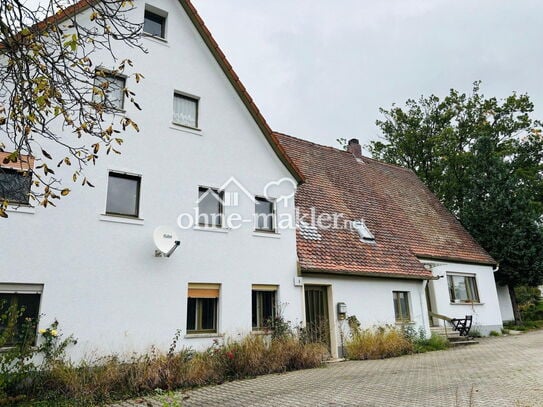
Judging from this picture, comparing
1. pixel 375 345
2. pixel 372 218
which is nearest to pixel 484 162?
pixel 372 218

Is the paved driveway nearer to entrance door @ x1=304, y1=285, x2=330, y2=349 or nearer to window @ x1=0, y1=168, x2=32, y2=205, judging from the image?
entrance door @ x1=304, y1=285, x2=330, y2=349

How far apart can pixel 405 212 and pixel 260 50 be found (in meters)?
12.6

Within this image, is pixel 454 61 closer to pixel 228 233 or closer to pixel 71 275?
pixel 228 233

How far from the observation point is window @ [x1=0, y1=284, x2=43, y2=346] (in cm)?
816

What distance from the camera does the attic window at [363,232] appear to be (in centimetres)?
1545

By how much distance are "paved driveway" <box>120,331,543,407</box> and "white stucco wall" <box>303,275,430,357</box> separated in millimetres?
1681

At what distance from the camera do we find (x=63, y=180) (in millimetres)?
9344

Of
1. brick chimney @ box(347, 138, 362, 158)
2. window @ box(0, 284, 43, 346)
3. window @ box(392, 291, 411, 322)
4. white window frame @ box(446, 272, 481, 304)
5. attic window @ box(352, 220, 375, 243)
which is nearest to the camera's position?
window @ box(0, 284, 43, 346)

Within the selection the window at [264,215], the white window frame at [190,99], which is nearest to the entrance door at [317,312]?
the window at [264,215]

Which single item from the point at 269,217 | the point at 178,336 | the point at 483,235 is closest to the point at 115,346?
the point at 178,336

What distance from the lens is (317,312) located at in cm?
1300

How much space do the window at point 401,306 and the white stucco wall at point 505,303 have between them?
34.2ft

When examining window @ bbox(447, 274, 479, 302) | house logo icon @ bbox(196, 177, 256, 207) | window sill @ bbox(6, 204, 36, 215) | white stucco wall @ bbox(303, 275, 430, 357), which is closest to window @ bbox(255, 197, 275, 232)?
house logo icon @ bbox(196, 177, 256, 207)

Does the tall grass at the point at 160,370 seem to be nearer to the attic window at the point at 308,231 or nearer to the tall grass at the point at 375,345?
the tall grass at the point at 375,345
